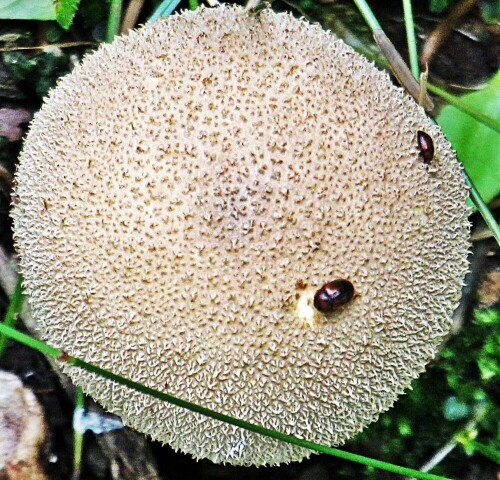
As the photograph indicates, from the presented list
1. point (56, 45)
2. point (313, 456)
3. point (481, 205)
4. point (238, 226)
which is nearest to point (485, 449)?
point (313, 456)

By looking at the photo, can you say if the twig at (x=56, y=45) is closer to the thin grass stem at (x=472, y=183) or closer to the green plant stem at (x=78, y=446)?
the thin grass stem at (x=472, y=183)

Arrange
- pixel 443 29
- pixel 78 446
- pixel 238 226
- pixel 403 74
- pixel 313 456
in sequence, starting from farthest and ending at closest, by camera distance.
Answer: pixel 443 29
pixel 313 456
pixel 78 446
pixel 403 74
pixel 238 226

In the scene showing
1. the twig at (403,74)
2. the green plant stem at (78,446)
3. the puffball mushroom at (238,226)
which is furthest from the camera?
the green plant stem at (78,446)

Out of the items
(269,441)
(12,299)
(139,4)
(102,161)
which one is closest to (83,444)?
(12,299)

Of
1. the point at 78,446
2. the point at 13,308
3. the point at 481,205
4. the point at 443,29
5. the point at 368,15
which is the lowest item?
the point at 78,446

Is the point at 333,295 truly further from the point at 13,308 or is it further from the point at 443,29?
the point at 443,29

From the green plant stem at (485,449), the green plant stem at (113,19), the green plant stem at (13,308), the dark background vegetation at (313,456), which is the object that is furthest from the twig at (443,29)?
the green plant stem at (13,308)
